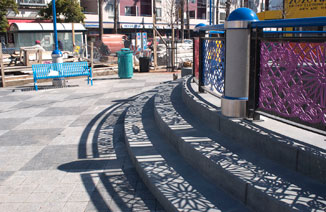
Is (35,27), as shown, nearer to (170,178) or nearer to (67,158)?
(67,158)

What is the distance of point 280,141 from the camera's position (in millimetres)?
3947

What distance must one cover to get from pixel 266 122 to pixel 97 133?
4.08 metres

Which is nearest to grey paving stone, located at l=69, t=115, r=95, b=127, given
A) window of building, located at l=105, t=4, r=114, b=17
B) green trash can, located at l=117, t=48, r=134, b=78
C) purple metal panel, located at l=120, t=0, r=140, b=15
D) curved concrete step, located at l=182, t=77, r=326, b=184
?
curved concrete step, located at l=182, t=77, r=326, b=184

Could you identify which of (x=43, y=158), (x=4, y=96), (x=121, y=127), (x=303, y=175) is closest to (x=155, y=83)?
(x=4, y=96)

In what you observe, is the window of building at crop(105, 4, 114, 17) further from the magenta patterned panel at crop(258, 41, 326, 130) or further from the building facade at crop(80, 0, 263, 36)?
the magenta patterned panel at crop(258, 41, 326, 130)

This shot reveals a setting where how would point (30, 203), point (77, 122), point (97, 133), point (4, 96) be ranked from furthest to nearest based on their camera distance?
1. point (4, 96)
2. point (77, 122)
3. point (97, 133)
4. point (30, 203)

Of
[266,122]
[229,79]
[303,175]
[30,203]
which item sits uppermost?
[229,79]

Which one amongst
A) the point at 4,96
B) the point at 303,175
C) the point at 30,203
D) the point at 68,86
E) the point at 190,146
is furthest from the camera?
the point at 68,86

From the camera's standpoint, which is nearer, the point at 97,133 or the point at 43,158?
the point at 43,158

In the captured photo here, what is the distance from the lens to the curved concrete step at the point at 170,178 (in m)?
3.70

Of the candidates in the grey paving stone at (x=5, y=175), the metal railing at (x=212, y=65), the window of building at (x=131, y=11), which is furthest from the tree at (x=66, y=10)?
the grey paving stone at (x=5, y=175)

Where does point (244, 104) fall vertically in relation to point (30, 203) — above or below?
above

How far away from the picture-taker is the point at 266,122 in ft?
15.7

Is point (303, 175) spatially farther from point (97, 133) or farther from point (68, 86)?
point (68, 86)
